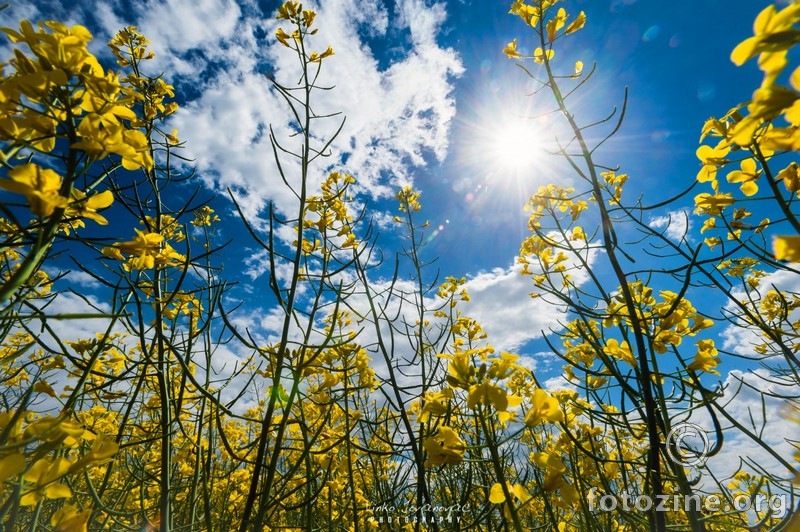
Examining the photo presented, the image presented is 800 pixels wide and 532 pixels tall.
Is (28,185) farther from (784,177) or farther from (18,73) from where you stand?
(784,177)

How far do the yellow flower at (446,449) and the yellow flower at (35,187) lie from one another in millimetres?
1061

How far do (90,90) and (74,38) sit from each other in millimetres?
99

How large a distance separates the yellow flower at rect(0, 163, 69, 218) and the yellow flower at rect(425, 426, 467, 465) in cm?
106

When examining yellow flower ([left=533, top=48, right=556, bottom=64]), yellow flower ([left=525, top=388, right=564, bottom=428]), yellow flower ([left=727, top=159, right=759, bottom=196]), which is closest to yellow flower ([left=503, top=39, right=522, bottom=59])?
yellow flower ([left=533, top=48, right=556, bottom=64])

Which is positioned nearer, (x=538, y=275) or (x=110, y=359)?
(x=110, y=359)

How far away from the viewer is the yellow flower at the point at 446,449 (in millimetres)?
1177

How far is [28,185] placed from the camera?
0.61 meters

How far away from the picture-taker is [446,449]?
46.4 inches

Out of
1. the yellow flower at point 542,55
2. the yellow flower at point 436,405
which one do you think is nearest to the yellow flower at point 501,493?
the yellow flower at point 436,405

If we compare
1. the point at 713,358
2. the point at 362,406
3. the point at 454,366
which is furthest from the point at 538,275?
the point at 454,366

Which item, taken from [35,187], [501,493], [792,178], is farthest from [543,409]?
[35,187]

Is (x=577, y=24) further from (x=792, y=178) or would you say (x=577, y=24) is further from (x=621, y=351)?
(x=621, y=351)

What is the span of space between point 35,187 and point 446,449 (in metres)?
1.14

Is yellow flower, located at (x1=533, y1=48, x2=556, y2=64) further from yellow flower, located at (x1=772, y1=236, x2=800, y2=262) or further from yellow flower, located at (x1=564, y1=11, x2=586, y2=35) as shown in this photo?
yellow flower, located at (x1=772, y1=236, x2=800, y2=262)
